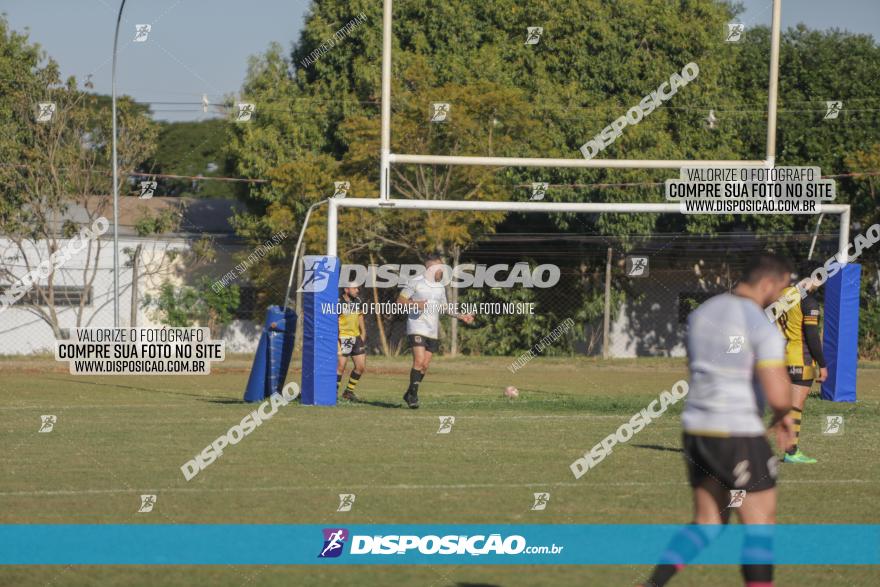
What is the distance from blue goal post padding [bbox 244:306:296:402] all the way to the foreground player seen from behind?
12704 millimetres

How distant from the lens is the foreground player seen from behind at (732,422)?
613cm

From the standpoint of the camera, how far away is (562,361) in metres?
35.2

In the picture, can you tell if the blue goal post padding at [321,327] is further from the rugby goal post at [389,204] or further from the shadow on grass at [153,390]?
the shadow on grass at [153,390]

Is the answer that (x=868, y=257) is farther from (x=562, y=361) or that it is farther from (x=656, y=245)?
(x=562, y=361)

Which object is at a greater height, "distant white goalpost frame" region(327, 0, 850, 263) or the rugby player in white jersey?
"distant white goalpost frame" region(327, 0, 850, 263)

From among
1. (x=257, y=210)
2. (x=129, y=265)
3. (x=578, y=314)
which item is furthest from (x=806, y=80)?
(x=129, y=265)

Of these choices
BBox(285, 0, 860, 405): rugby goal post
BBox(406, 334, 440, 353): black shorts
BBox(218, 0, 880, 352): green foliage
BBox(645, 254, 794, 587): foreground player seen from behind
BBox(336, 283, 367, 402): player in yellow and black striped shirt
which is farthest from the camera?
BBox(218, 0, 880, 352): green foliage

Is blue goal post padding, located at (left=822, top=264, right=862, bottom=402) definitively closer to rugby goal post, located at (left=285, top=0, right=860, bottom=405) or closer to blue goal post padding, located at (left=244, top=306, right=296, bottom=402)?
rugby goal post, located at (left=285, top=0, right=860, bottom=405)

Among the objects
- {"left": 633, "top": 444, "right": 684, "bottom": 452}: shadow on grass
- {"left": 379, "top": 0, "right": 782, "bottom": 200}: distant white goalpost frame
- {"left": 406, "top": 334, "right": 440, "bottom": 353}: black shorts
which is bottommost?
{"left": 633, "top": 444, "right": 684, "bottom": 452}: shadow on grass

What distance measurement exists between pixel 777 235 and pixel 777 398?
34915 millimetres

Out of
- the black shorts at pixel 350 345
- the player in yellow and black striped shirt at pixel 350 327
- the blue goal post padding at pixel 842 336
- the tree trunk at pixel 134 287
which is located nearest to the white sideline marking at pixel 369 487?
the player in yellow and black striped shirt at pixel 350 327

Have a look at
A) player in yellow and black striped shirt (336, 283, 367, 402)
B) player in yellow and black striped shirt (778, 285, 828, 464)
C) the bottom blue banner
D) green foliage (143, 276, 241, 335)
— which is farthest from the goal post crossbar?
green foliage (143, 276, 241, 335)

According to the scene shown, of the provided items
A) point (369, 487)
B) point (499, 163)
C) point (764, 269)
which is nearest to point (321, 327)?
point (499, 163)

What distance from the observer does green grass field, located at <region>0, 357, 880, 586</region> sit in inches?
294
